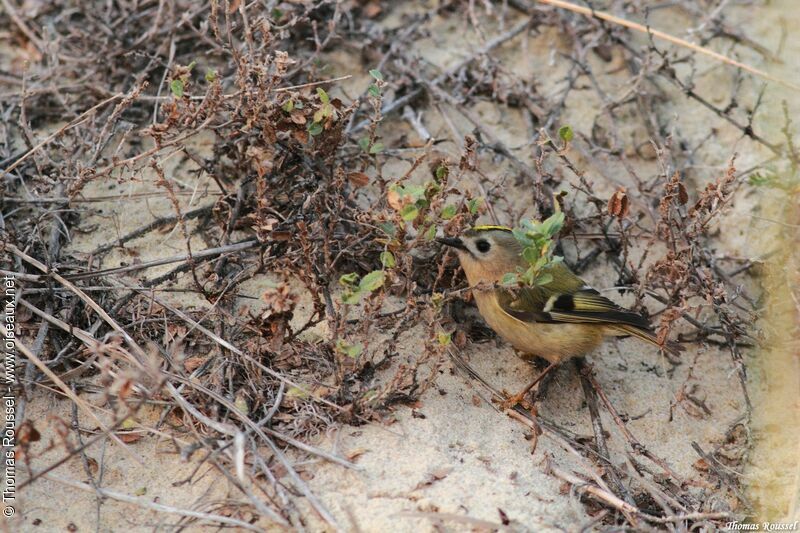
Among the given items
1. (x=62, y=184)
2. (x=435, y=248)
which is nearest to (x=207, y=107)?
(x=62, y=184)

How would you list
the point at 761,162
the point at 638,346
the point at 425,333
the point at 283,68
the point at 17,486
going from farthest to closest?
1. the point at 761,162
2. the point at 638,346
3. the point at 425,333
4. the point at 283,68
5. the point at 17,486

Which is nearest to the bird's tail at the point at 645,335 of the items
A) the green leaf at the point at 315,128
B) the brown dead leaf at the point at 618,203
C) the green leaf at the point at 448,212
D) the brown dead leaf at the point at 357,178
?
the brown dead leaf at the point at 618,203

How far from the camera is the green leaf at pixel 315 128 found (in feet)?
12.6

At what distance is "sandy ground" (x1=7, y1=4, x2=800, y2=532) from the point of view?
322 cm

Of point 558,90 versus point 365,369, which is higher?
point 558,90

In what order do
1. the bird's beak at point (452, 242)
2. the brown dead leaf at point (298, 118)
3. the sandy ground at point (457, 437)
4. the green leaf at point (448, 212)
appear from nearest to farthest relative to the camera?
the sandy ground at point (457, 437)
the green leaf at point (448, 212)
the brown dead leaf at point (298, 118)
the bird's beak at point (452, 242)

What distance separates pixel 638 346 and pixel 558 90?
176 centimetres

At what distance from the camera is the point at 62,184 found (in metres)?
4.27

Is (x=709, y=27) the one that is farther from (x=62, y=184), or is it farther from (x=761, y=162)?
(x=62, y=184)

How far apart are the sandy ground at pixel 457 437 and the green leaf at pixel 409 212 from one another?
33.4 inches

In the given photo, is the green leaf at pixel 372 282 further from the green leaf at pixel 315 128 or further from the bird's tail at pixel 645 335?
the bird's tail at pixel 645 335

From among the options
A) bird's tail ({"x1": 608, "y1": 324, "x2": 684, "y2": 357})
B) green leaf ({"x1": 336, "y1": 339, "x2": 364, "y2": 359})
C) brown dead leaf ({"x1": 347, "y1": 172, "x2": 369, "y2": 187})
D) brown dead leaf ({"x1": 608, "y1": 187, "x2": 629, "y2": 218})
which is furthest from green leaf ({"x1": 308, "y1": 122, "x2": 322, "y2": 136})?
bird's tail ({"x1": 608, "y1": 324, "x2": 684, "y2": 357})

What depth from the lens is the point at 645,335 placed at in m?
4.04

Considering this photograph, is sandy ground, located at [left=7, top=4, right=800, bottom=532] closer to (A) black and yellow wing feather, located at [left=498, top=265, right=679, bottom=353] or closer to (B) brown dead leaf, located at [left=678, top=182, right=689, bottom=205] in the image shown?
(A) black and yellow wing feather, located at [left=498, top=265, right=679, bottom=353]
